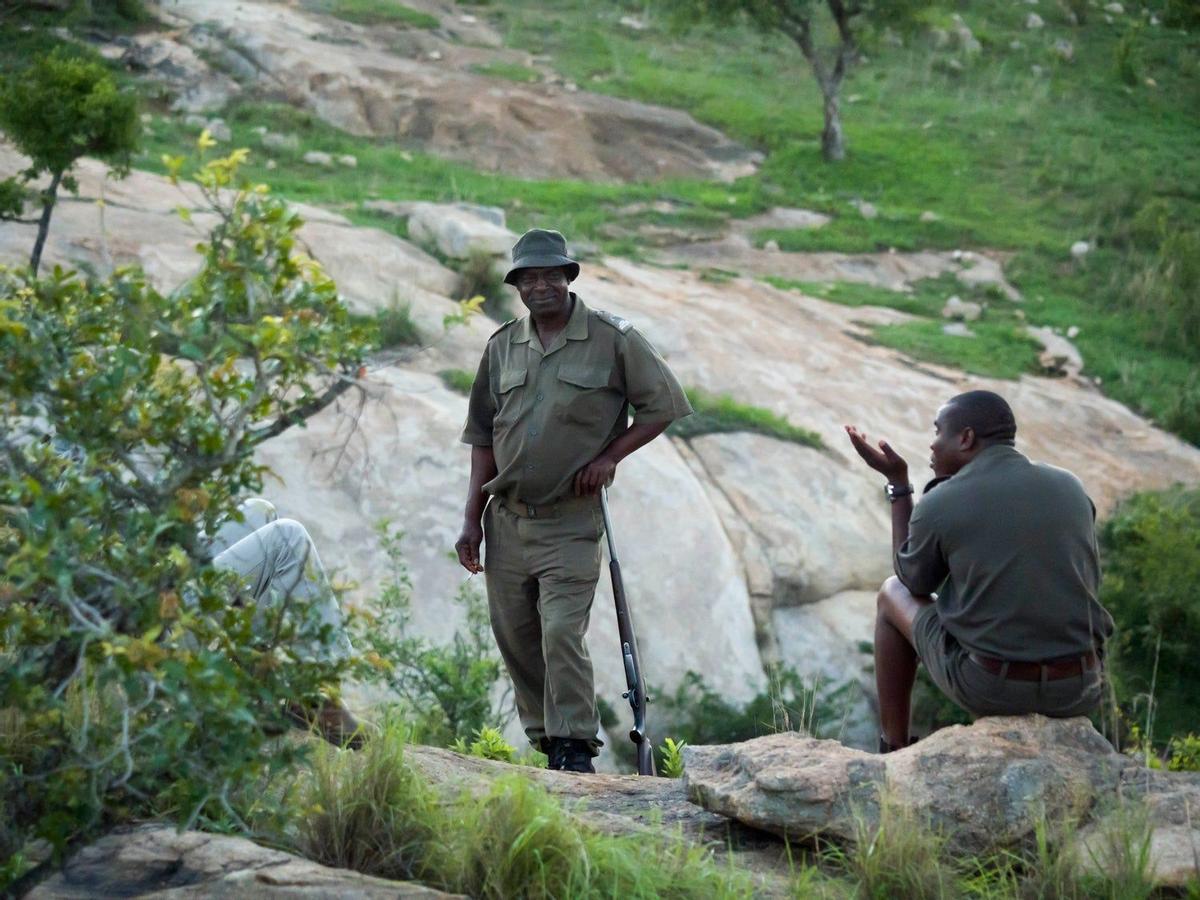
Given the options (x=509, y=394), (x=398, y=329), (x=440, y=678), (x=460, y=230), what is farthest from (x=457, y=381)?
(x=509, y=394)

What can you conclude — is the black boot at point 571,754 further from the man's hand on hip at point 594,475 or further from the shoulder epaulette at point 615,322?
the shoulder epaulette at point 615,322

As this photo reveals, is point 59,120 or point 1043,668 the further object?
point 59,120

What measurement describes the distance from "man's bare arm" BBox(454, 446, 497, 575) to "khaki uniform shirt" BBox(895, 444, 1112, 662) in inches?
74.6

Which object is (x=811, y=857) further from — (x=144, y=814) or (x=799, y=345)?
(x=799, y=345)

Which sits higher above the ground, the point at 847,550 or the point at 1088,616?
the point at 1088,616

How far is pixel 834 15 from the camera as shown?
65.9 ft

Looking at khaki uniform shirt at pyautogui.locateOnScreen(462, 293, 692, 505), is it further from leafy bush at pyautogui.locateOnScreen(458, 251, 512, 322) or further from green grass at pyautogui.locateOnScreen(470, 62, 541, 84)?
green grass at pyautogui.locateOnScreen(470, 62, 541, 84)

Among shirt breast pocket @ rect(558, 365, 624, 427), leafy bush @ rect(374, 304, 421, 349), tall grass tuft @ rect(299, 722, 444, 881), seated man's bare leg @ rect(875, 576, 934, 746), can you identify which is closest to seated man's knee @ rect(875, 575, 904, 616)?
seated man's bare leg @ rect(875, 576, 934, 746)

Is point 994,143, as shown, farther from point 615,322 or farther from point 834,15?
point 615,322

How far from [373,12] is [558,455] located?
18.1m

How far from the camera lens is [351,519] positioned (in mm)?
9719

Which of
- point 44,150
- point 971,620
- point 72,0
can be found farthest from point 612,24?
point 971,620

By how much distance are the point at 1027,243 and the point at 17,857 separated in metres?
16.4

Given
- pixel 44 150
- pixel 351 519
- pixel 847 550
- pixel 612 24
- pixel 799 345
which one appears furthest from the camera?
pixel 612 24
